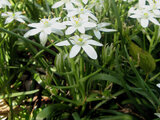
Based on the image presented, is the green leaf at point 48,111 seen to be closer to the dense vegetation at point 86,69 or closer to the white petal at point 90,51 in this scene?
the dense vegetation at point 86,69

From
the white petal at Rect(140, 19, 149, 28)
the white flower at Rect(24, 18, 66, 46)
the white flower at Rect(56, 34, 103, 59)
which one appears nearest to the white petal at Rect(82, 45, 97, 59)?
the white flower at Rect(56, 34, 103, 59)

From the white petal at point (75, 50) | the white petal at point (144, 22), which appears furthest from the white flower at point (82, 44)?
the white petal at point (144, 22)

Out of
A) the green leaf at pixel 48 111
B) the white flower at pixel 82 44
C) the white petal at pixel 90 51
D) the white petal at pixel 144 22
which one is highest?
the white petal at pixel 144 22

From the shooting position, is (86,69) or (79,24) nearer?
(79,24)

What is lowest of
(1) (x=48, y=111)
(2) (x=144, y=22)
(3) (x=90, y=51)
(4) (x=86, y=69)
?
(1) (x=48, y=111)

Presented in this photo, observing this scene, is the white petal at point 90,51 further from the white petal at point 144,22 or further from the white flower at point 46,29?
the white petal at point 144,22

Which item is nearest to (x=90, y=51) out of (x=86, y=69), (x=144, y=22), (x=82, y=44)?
(x=82, y=44)

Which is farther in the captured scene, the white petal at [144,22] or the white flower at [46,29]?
the white petal at [144,22]

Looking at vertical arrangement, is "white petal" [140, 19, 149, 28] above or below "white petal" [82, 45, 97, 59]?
above

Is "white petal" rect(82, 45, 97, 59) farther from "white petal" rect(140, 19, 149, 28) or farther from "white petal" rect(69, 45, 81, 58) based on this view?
"white petal" rect(140, 19, 149, 28)

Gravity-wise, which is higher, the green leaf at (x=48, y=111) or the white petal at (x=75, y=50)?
the white petal at (x=75, y=50)

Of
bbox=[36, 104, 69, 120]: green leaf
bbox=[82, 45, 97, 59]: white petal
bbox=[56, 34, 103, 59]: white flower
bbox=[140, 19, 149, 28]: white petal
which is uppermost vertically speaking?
bbox=[140, 19, 149, 28]: white petal

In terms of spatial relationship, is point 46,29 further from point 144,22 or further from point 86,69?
point 144,22
